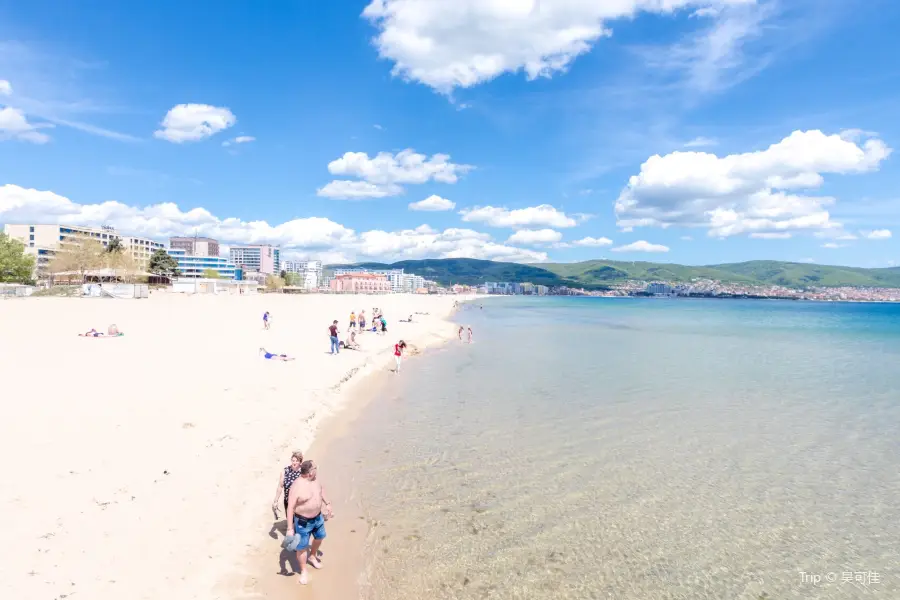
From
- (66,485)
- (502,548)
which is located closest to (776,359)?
(502,548)

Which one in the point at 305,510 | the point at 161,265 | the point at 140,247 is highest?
the point at 140,247

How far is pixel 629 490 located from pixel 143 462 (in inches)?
366

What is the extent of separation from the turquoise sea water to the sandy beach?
206cm

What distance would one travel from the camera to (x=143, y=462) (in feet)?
28.4

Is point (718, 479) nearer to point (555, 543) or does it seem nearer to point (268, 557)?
point (555, 543)

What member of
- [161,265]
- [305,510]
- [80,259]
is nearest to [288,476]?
[305,510]

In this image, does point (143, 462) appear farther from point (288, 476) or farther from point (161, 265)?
point (161, 265)

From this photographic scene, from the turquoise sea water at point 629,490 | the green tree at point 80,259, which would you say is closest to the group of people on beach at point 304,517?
the turquoise sea water at point 629,490

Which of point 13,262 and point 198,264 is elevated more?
point 198,264

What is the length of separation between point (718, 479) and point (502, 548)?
5.99 meters

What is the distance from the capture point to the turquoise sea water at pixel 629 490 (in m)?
7.12

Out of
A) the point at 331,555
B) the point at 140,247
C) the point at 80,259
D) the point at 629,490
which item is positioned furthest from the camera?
the point at 140,247

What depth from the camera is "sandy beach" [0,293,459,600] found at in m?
5.91

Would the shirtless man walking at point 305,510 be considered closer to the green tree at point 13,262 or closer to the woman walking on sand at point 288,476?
the woman walking on sand at point 288,476
